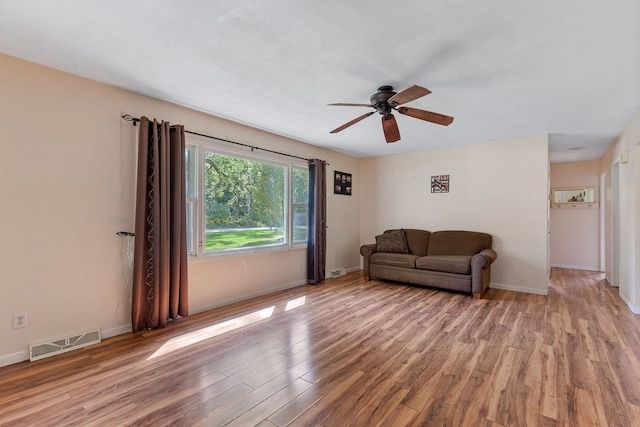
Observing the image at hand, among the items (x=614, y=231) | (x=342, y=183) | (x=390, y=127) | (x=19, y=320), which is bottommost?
(x=19, y=320)

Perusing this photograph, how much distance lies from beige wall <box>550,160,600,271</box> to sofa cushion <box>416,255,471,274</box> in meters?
3.64

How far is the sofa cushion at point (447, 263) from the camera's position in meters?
4.37

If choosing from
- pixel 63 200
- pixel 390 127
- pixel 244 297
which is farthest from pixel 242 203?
pixel 390 127

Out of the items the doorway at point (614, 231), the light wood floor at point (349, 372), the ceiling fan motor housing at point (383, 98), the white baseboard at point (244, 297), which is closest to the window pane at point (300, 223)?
the white baseboard at point (244, 297)

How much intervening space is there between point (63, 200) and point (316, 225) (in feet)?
10.8

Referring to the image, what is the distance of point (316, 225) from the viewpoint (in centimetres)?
507

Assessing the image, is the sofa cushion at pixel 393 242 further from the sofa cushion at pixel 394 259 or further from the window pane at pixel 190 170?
the window pane at pixel 190 170

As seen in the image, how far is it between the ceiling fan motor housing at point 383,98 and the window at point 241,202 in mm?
2097

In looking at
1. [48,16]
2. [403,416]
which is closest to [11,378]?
[48,16]

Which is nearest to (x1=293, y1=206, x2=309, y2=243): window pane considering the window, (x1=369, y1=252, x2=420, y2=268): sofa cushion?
the window

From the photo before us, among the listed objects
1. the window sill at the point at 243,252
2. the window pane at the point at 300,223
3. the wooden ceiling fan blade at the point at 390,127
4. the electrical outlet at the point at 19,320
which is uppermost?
the wooden ceiling fan blade at the point at 390,127

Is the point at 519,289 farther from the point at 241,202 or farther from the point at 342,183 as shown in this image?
the point at 241,202

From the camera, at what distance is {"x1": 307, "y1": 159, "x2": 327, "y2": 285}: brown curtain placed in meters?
5.07

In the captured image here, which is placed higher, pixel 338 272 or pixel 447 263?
pixel 447 263
